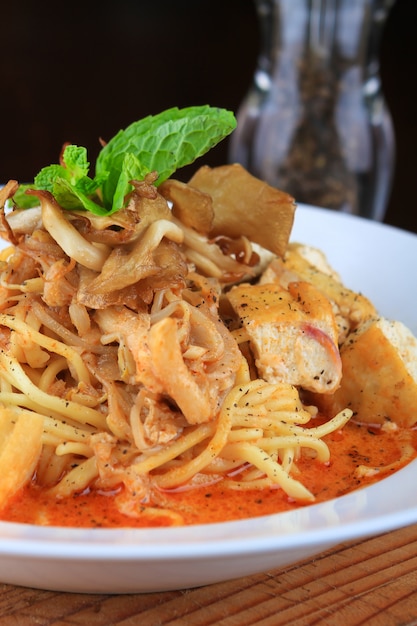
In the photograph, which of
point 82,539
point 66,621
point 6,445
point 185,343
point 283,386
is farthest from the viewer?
point 283,386

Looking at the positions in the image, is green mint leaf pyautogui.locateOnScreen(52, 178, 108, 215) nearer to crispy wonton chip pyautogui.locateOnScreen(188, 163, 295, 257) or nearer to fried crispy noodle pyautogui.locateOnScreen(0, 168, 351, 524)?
fried crispy noodle pyautogui.locateOnScreen(0, 168, 351, 524)

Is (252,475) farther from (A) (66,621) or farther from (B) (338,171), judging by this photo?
(B) (338,171)

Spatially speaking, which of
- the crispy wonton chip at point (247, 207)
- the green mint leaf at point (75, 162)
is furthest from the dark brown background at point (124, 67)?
the green mint leaf at point (75, 162)

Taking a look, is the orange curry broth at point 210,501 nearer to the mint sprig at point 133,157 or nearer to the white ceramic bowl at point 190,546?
the white ceramic bowl at point 190,546

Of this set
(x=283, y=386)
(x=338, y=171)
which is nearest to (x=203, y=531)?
(x=283, y=386)

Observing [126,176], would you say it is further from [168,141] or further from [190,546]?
[190,546]

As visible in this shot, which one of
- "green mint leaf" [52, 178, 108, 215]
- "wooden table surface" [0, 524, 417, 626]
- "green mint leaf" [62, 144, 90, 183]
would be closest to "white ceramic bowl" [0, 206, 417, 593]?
"wooden table surface" [0, 524, 417, 626]

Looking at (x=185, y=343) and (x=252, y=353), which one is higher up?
(x=185, y=343)
